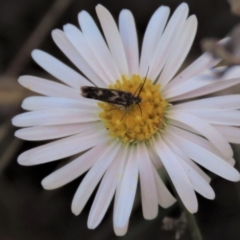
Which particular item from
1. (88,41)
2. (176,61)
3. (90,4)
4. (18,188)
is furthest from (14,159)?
(176,61)

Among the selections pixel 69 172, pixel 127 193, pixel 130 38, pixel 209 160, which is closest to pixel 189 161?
pixel 209 160

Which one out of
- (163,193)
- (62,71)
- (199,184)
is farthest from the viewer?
(62,71)

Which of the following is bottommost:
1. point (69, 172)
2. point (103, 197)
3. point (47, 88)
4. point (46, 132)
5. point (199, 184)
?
point (199, 184)

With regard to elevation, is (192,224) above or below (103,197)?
below

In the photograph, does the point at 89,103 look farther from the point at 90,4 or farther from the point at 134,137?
the point at 90,4

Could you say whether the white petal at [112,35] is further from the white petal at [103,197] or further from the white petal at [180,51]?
the white petal at [103,197]

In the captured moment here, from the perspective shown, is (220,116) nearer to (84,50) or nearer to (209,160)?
(209,160)

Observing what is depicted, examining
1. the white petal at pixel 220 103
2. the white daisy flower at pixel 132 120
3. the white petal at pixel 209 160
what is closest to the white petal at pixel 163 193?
the white daisy flower at pixel 132 120

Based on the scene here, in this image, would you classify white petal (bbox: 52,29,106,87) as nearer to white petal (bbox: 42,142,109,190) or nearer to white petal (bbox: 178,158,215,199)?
white petal (bbox: 42,142,109,190)
